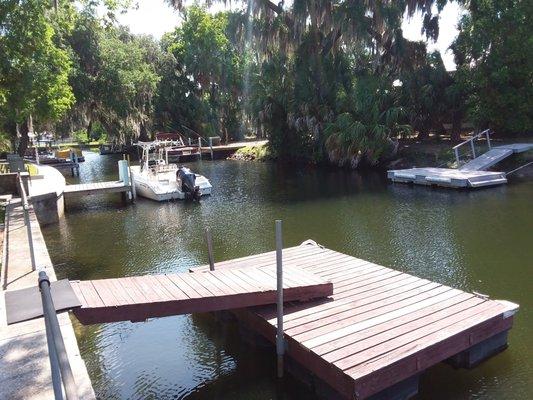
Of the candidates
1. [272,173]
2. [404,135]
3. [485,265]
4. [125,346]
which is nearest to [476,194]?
[485,265]

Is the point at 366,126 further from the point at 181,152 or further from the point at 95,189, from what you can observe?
the point at 181,152

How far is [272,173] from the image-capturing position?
30.2 m

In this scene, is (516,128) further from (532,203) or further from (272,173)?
(272,173)

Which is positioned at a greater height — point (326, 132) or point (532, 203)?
point (326, 132)

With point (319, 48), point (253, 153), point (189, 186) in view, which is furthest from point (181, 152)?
point (189, 186)

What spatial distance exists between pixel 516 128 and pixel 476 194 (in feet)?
32.3

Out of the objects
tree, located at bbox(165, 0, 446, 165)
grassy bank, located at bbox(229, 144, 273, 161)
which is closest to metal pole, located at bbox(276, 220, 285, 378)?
tree, located at bbox(165, 0, 446, 165)

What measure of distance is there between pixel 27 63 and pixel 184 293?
1317 centimetres

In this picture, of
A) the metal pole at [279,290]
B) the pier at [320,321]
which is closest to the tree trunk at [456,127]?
the pier at [320,321]

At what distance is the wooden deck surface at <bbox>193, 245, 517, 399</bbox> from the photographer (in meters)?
5.60

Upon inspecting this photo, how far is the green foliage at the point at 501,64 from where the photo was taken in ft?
81.9

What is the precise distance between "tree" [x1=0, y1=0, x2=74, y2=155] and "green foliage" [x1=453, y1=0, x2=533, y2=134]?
69.2ft

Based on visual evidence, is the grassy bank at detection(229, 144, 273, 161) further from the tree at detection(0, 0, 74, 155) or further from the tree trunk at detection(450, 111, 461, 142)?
the tree at detection(0, 0, 74, 155)

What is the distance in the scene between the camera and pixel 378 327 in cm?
642
